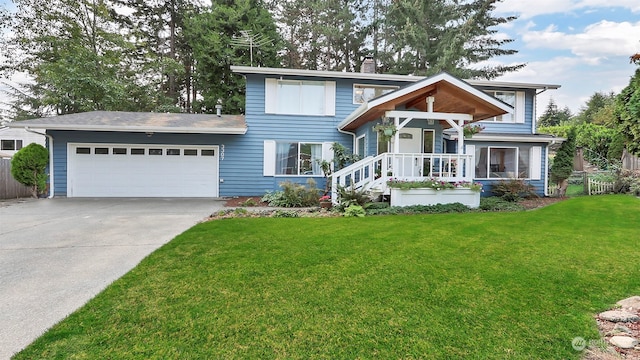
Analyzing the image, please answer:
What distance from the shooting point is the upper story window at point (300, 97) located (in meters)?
11.5

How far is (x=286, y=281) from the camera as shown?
3.18 meters

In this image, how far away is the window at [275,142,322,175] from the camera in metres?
11.7

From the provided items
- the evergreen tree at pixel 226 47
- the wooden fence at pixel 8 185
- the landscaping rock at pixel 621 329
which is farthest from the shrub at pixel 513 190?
the wooden fence at pixel 8 185

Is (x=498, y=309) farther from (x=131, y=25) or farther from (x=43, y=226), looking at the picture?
(x=131, y=25)

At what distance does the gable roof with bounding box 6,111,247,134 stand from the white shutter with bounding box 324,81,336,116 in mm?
3200

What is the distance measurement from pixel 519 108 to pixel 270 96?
1022cm

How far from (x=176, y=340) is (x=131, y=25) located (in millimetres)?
24264

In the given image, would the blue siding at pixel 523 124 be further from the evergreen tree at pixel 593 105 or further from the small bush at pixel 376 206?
the evergreen tree at pixel 593 105

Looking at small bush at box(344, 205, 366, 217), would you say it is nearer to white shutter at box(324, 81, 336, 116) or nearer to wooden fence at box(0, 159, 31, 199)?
white shutter at box(324, 81, 336, 116)

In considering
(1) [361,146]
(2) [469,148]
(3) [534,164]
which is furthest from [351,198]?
(3) [534,164]

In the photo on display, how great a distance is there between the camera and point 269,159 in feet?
38.0

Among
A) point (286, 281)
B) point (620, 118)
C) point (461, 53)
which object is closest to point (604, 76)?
point (461, 53)

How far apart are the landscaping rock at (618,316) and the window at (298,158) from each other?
9.59m

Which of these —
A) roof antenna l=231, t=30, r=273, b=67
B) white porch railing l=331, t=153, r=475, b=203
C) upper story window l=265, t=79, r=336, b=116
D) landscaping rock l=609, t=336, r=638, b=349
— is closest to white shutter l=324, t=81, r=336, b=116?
upper story window l=265, t=79, r=336, b=116
